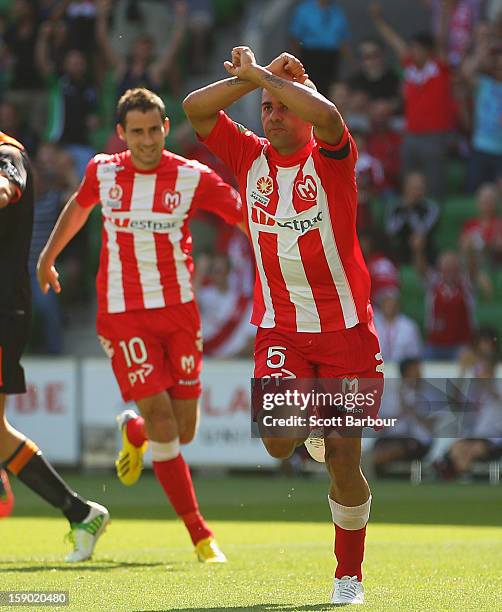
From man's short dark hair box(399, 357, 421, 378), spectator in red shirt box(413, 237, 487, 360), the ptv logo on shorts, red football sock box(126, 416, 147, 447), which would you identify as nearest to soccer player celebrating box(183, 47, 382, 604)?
the ptv logo on shorts

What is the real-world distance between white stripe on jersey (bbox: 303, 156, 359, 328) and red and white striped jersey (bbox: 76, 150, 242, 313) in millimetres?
2162

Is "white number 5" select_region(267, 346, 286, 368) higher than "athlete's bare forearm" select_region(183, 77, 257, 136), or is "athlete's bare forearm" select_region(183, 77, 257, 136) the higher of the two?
"athlete's bare forearm" select_region(183, 77, 257, 136)

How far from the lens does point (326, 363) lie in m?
6.61

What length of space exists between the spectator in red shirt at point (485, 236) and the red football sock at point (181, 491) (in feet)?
25.8

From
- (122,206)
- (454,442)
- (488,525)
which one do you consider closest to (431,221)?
(454,442)

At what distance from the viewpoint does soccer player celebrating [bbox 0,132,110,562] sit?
327 inches

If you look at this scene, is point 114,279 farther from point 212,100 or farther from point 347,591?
point 347,591

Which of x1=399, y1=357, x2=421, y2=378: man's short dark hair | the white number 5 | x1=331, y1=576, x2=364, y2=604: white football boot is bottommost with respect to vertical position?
x1=399, y1=357, x2=421, y2=378: man's short dark hair

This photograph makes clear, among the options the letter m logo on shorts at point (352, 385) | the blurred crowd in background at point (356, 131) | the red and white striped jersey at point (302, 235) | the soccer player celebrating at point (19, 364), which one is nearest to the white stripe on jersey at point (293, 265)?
the red and white striped jersey at point (302, 235)

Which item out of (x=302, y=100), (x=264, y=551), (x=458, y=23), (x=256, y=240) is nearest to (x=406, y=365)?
(x=458, y=23)

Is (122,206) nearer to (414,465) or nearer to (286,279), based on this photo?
(286,279)

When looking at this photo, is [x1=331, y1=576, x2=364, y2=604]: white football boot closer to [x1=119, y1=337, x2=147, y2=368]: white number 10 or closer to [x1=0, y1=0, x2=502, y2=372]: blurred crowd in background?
[x1=119, y1=337, x2=147, y2=368]: white number 10

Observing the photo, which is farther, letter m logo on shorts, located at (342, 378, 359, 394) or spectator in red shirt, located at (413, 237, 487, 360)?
spectator in red shirt, located at (413, 237, 487, 360)

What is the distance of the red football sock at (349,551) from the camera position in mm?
6477
